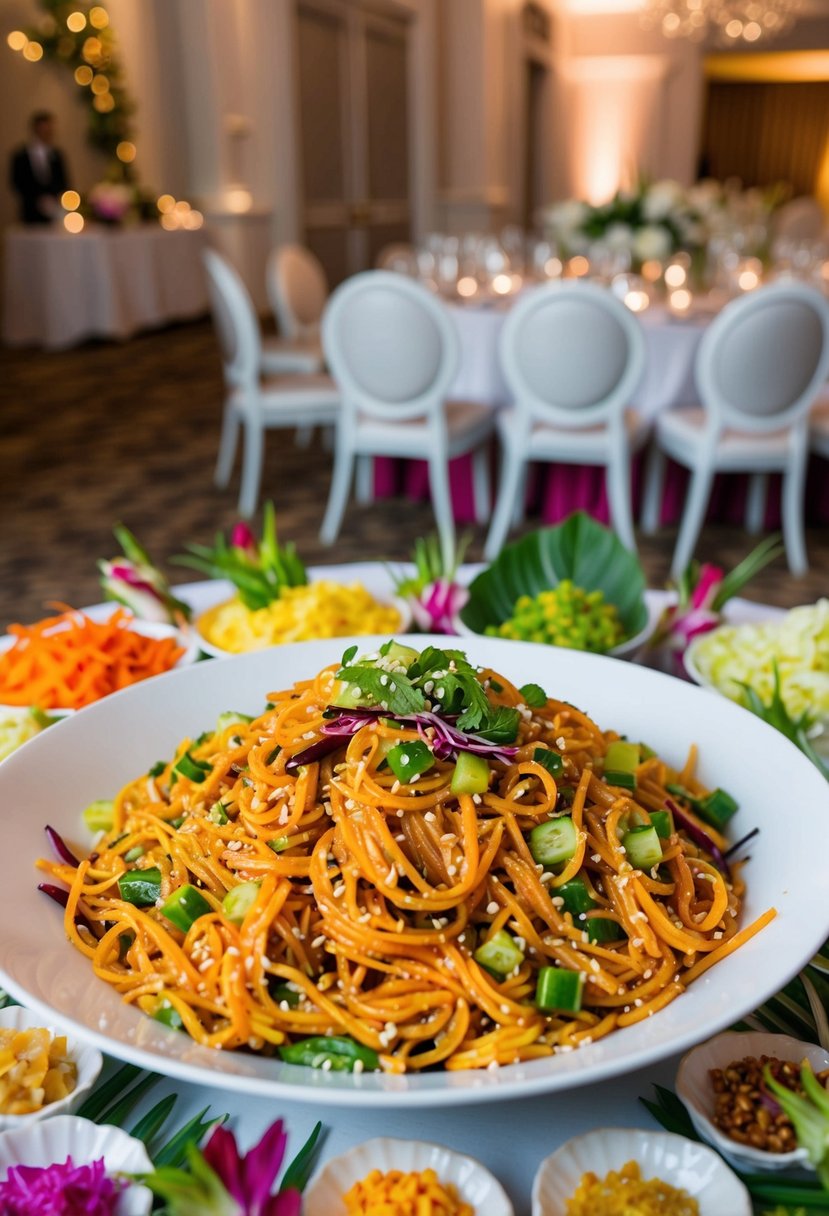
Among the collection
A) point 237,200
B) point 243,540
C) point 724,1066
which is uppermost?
point 237,200

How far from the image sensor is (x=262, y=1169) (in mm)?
618

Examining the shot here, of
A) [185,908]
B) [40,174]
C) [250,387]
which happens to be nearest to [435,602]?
[185,908]

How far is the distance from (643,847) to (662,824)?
1.7 inches

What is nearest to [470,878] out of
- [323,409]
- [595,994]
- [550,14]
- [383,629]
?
[595,994]

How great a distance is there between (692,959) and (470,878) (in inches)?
7.3

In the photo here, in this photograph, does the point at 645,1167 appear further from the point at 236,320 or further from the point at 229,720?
the point at 236,320

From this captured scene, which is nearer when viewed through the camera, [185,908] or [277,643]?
[185,908]

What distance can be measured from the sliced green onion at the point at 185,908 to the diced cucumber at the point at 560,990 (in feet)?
0.85

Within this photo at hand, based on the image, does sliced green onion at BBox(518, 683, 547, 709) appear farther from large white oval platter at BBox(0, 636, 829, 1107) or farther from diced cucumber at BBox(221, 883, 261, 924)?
diced cucumber at BBox(221, 883, 261, 924)

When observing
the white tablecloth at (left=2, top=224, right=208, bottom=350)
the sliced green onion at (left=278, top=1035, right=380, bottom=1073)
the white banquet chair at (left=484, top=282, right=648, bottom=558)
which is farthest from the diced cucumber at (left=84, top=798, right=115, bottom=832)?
the white tablecloth at (left=2, top=224, right=208, bottom=350)

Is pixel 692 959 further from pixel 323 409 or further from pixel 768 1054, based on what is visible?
pixel 323 409

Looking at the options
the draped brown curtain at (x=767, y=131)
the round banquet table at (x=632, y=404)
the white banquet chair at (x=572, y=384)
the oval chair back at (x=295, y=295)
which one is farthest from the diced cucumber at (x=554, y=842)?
the draped brown curtain at (x=767, y=131)

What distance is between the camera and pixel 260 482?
17.9 ft

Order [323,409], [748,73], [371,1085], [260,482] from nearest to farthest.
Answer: [371,1085]
[323,409]
[260,482]
[748,73]
